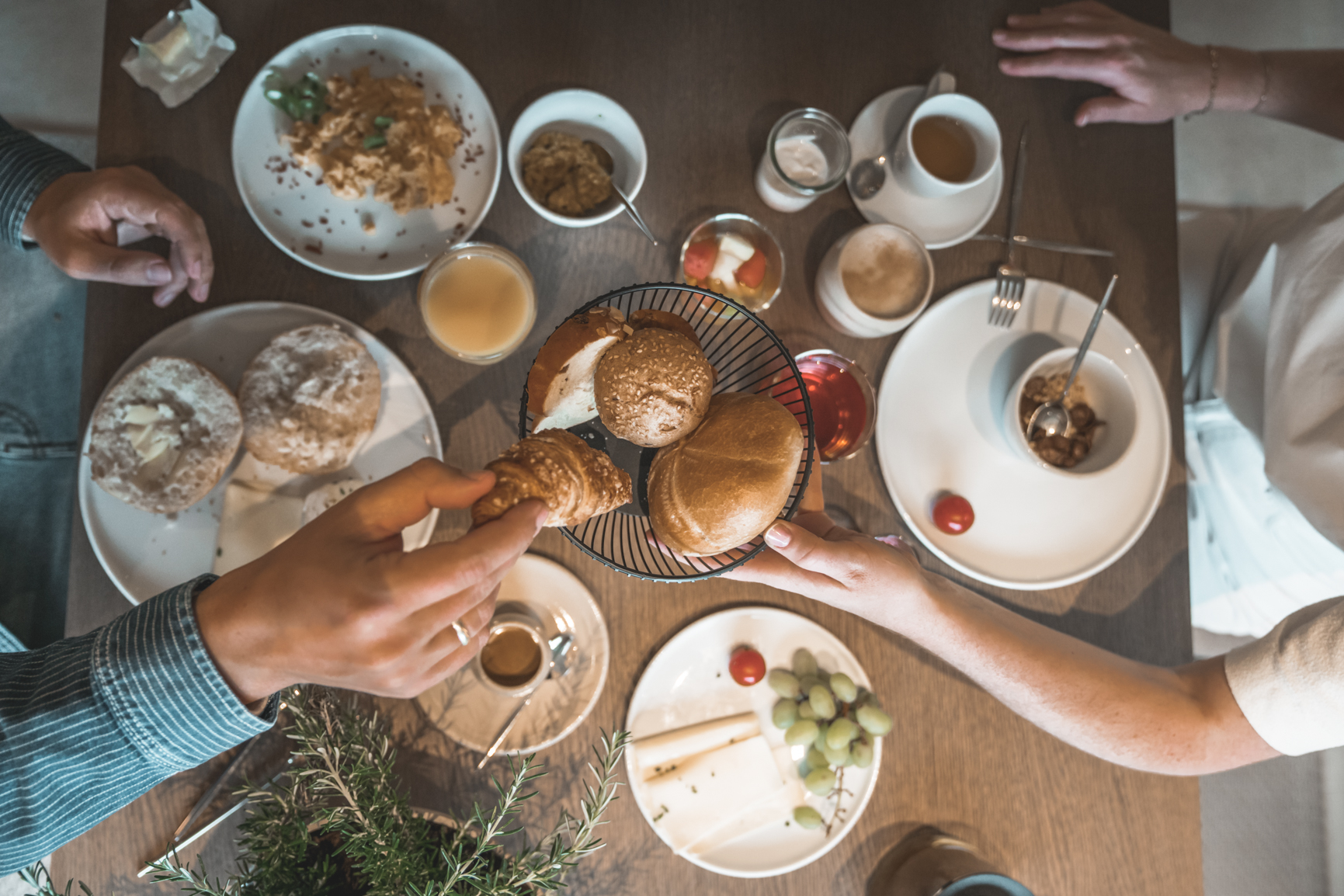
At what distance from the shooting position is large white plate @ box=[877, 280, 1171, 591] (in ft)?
4.76

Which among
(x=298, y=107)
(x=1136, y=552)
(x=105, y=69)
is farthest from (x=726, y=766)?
(x=105, y=69)

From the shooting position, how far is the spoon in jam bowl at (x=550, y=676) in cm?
135

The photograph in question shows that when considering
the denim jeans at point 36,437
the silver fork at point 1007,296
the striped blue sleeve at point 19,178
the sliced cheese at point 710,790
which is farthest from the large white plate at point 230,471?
the silver fork at point 1007,296

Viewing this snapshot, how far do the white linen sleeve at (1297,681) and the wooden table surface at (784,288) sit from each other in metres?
0.23

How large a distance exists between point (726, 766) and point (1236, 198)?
9.76ft

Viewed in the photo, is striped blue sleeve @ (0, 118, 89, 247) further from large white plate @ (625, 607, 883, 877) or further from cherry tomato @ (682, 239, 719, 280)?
large white plate @ (625, 607, 883, 877)

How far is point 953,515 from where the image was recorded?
1405mm

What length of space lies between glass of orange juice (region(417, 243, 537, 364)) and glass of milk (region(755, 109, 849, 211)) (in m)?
0.55

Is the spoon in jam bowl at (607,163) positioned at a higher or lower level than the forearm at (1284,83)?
lower

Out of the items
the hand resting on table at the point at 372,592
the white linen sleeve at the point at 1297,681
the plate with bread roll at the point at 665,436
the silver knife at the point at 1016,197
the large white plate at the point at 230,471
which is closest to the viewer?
the hand resting on table at the point at 372,592

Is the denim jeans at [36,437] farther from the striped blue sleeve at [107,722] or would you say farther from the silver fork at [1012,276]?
the silver fork at [1012,276]

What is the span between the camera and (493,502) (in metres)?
0.83

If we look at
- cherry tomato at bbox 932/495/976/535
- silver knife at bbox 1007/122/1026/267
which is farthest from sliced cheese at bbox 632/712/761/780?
silver knife at bbox 1007/122/1026/267

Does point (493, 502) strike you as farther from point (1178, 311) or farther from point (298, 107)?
point (1178, 311)
